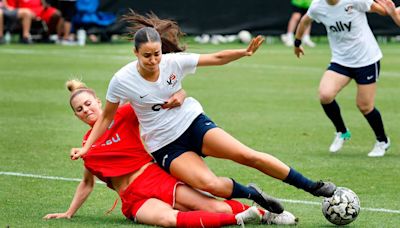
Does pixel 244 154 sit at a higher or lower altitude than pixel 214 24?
higher

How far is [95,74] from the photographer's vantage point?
21188 mm

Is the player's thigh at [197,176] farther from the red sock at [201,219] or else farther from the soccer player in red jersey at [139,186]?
the red sock at [201,219]

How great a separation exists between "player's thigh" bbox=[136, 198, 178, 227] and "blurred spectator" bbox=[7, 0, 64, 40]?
69.8ft

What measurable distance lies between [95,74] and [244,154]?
13.6 meters

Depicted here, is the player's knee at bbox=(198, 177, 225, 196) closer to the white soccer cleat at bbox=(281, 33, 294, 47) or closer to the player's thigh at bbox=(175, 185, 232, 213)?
the player's thigh at bbox=(175, 185, 232, 213)

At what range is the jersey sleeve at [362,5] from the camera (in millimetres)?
12110

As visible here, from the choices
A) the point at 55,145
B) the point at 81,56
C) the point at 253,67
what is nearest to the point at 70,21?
the point at 81,56

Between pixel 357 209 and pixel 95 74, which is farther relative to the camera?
pixel 95 74

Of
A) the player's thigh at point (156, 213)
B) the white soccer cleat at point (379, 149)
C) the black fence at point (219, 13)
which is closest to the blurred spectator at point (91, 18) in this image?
the black fence at point (219, 13)

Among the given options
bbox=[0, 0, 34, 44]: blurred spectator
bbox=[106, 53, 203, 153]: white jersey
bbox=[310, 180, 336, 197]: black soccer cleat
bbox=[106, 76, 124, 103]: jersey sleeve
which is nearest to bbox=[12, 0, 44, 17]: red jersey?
bbox=[0, 0, 34, 44]: blurred spectator

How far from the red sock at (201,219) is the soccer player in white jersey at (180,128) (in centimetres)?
27

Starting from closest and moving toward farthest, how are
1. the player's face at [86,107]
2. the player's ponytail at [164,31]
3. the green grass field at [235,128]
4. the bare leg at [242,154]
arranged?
1. the bare leg at [242,154]
2. the player's face at [86,107]
3. the player's ponytail at [164,31]
4. the green grass field at [235,128]

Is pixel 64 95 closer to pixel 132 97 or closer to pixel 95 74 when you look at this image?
pixel 95 74

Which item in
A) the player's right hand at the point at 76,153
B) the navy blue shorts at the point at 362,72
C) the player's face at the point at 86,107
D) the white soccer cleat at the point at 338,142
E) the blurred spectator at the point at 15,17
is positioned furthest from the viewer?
the blurred spectator at the point at 15,17
